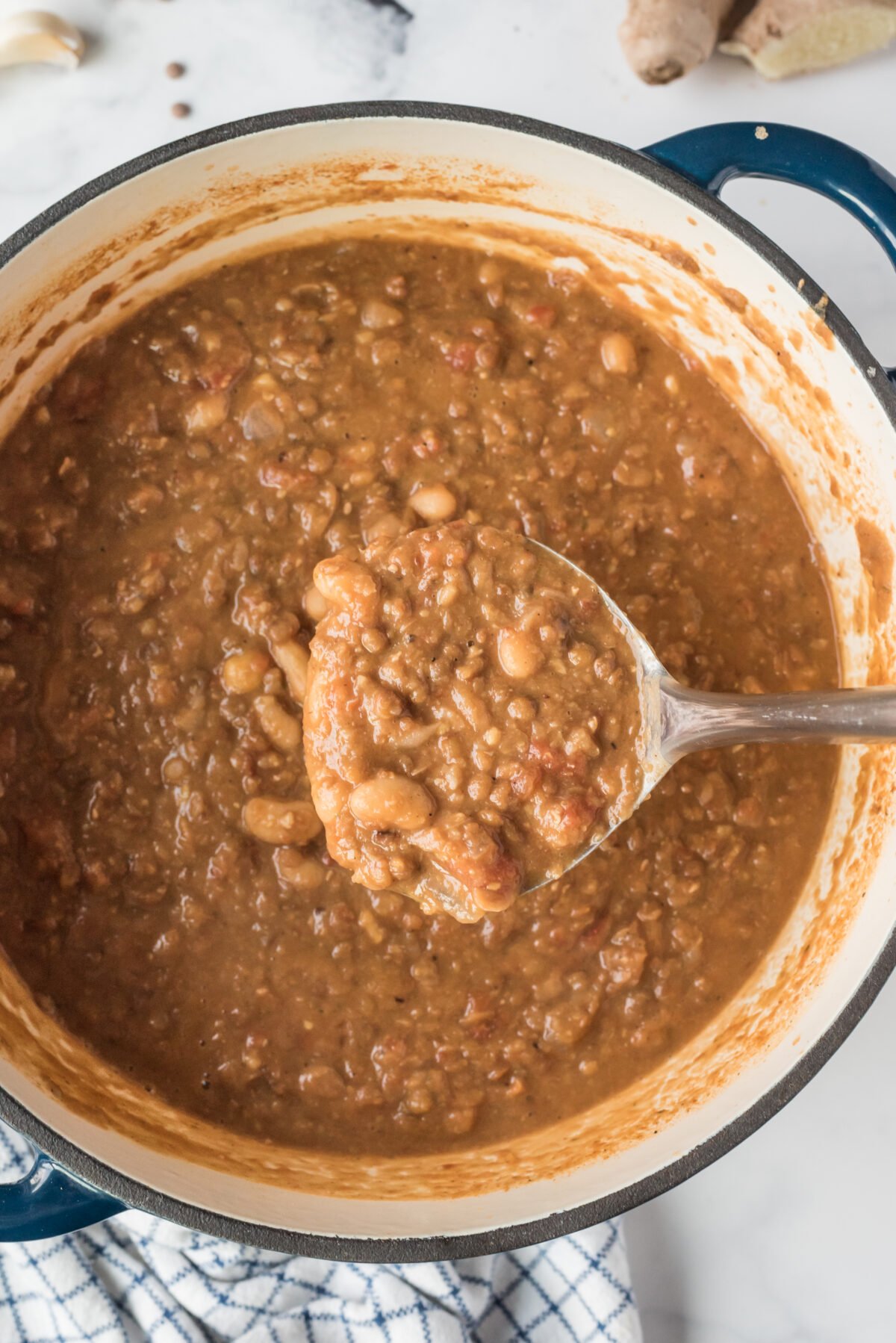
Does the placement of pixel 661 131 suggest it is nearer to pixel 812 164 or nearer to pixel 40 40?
pixel 812 164

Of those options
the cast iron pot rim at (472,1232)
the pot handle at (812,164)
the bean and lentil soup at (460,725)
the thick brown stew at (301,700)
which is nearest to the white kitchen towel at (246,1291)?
the thick brown stew at (301,700)

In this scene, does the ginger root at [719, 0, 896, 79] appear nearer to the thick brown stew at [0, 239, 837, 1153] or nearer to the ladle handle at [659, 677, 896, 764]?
the thick brown stew at [0, 239, 837, 1153]

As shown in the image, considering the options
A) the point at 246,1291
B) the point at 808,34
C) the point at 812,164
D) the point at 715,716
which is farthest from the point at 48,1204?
the point at 808,34

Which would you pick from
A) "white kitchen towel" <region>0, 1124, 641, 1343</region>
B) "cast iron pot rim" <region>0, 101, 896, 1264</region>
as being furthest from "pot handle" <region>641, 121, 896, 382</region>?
"white kitchen towel" <region>0, 1124, 641, 1343</region>

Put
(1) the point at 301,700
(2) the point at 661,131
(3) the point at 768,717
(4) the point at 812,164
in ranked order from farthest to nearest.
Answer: (2) the point at 661,131
(1) the point at 301,700
(4) the point at 812,164
(3) the point at 768,717

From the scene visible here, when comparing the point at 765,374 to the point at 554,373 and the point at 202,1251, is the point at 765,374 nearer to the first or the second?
the point at 554,373

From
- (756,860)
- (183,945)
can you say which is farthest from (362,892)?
(756,860)

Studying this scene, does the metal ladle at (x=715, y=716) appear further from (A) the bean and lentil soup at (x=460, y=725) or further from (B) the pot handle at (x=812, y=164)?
(B) the pot handle at (x=812, y=164)
